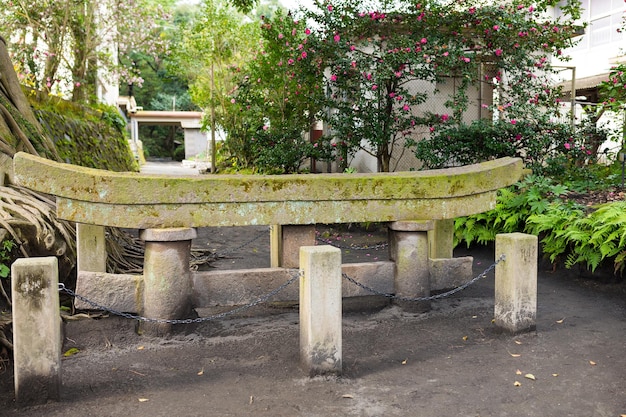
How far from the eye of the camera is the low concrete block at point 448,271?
21.8 ft

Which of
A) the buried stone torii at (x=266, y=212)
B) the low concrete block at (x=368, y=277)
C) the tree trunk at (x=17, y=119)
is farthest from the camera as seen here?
the tree trunk at (x=17, y=119)

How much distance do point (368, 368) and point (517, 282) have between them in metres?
1.73

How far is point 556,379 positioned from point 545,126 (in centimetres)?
731

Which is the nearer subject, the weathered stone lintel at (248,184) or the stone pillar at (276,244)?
the weathered stone lintel at (248,184)

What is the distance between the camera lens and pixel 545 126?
1112 centimetres

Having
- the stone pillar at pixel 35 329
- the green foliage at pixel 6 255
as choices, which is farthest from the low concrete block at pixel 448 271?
the green foliage at pixel 6 255

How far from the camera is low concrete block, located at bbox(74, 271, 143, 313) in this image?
563cm

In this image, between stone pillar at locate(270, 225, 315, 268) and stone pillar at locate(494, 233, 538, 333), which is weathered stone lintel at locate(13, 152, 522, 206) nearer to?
stone pillar at locate(270, 225, 315, 268)

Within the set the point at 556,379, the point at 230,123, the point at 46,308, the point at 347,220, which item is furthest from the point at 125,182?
the point at 230,123

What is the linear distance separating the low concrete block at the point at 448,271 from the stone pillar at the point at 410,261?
0.47 ft

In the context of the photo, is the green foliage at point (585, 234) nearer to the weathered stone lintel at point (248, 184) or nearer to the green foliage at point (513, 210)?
the green foliage at point (513, 210)

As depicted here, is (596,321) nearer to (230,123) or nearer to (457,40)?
(457,40)

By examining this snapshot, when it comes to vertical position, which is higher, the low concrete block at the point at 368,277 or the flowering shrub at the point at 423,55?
the flowering shrub at the point at 423,55

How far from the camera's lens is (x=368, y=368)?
5.11 metres
